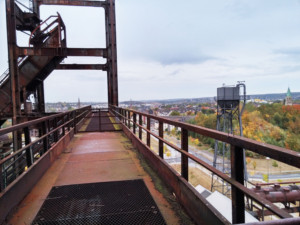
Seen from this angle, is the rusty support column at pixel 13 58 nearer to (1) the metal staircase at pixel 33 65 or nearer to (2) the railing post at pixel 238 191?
(1) the metal staircase at pixel 33 65

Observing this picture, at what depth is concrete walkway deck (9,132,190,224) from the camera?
3525mm

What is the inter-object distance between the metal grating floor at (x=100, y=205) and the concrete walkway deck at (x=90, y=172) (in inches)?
5.8

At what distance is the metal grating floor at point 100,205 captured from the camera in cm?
325

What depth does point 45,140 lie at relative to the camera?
5.73 meters

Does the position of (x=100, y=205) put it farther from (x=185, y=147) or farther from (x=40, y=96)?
(x=40, y=96)

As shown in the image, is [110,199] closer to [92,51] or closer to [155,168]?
[155,168]

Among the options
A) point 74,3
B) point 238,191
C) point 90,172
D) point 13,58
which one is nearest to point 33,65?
point 13,58

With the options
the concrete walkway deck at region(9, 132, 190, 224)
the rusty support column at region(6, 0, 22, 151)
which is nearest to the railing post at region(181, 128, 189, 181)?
the concrete walkway deck at region(9, 132, 190, 224)

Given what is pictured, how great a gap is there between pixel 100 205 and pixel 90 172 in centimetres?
188

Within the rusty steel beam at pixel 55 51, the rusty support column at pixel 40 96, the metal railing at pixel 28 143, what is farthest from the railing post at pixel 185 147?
the rusty support column at pixel 40 96

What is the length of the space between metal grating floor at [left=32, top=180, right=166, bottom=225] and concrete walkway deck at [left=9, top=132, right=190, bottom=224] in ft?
0.48

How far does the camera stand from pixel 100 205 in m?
3.72

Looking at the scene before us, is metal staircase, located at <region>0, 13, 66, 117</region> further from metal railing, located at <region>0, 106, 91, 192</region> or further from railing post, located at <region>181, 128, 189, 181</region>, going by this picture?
railing post, located at <region>181, 128, 189, 181</region>

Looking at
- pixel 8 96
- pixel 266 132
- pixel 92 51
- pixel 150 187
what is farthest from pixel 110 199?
pixel 266 132
